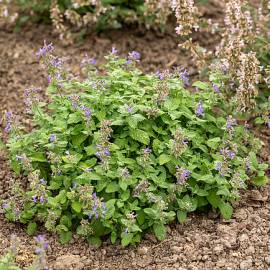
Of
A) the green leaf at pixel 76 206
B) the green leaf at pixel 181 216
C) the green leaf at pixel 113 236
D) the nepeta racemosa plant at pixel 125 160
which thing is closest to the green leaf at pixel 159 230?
the nepeta racemosa plant at pixel 125 160

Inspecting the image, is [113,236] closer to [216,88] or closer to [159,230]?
[159,230]

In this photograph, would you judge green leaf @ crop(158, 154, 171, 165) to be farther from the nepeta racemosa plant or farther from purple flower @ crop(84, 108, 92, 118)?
purple flower @ crop(84, 108, 92, 118)

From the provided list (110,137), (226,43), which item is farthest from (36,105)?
(226,43)

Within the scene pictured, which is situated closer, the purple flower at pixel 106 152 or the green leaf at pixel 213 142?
the purple flower at pixel 106 152

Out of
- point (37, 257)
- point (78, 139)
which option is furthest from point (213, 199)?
point (37, 257)

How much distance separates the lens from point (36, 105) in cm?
402

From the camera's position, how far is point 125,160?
376 centimetres

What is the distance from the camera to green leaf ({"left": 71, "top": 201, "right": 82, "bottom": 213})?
143 inches

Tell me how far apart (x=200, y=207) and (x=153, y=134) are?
54 centimetres

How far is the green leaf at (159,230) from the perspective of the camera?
374cm

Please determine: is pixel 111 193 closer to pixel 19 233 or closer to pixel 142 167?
pixel 142 167

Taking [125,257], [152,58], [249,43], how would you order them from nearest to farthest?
1. [125,257]
2. [249,43]
3. [152,58]

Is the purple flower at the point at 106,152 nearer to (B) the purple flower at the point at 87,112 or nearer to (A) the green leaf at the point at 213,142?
(B) the purple flower at the point at 87,112

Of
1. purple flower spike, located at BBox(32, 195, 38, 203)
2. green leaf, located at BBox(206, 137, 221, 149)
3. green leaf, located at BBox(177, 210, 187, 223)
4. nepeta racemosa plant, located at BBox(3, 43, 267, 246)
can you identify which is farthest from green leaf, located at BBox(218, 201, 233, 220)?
purple flower spike, located at BBox(32, 195, 38, 203)
